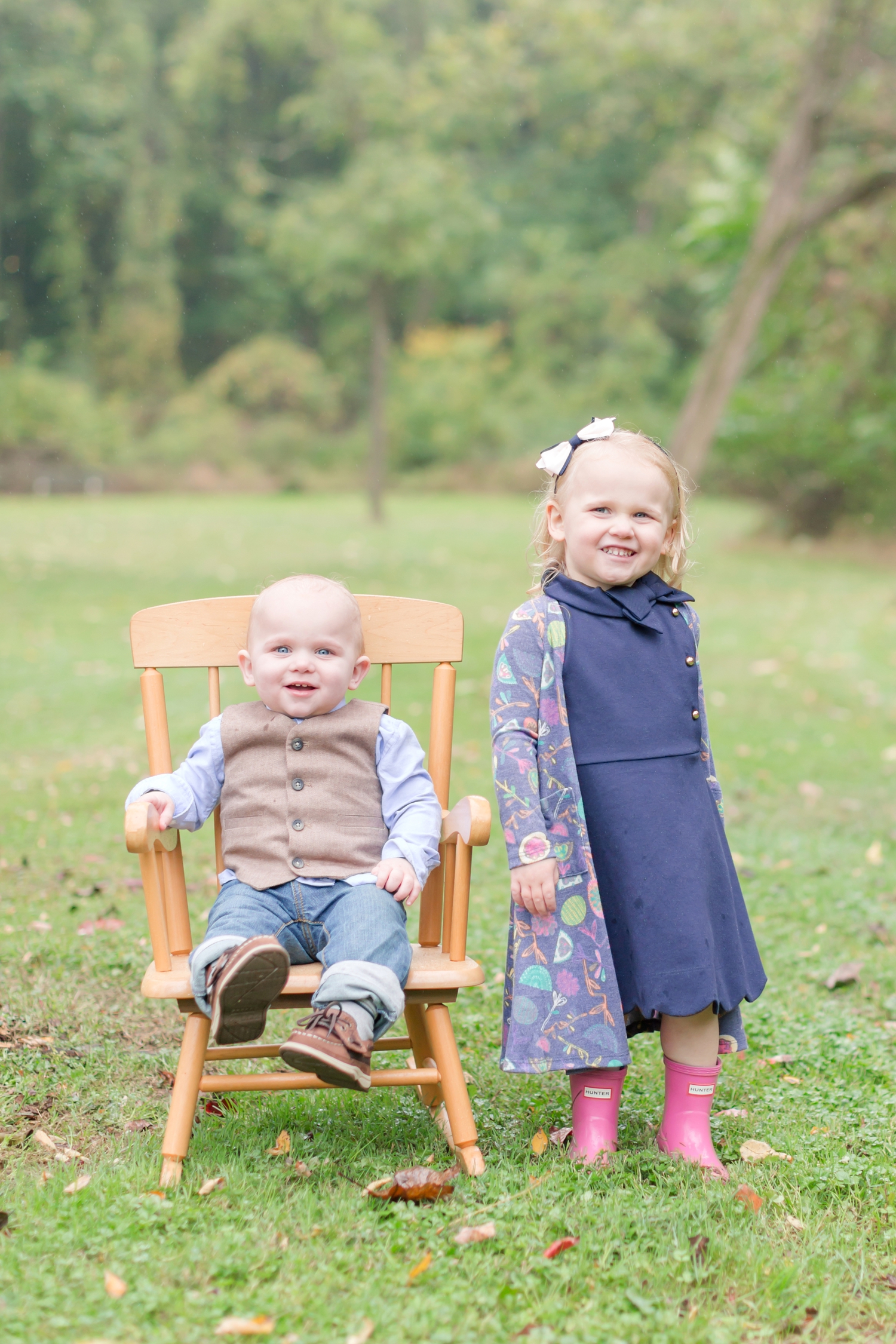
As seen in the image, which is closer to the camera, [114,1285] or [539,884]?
[114,1285]

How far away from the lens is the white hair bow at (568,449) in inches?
119

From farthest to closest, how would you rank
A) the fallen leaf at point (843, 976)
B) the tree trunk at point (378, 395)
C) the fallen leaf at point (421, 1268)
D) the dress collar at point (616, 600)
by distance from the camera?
the tree trunk at point (378, 395) → the fallen leaf at point (843, 976) → the dress collar at point (616, 600) → the fallen leaf at point (421, 1268)

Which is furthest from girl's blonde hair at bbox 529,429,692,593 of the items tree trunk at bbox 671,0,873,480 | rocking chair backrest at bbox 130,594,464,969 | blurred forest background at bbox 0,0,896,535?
blurred forest background at bbox 0,0,896,535

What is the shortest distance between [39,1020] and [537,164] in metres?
36.5

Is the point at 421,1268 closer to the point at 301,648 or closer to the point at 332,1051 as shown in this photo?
the point at 332,1051

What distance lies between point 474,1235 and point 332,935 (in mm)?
659

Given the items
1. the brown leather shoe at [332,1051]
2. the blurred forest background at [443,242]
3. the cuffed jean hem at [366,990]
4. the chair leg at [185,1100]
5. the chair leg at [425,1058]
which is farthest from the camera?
the blurred forest background at [443,242]

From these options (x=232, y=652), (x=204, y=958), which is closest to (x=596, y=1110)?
(x=204, y=958)

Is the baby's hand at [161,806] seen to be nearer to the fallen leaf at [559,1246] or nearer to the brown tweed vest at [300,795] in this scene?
the brown tweed vest at [300,795]

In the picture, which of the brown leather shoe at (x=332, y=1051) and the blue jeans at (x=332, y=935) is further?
the blue jeans at (x=332, y=935)

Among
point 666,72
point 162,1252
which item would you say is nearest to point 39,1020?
point 162,1252

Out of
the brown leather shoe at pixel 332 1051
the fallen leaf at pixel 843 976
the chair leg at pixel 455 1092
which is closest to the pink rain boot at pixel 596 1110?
the chair leg at pixel 455 1092

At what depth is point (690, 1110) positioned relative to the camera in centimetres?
293

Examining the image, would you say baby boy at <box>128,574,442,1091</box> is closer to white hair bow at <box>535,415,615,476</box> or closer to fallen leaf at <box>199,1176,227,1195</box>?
fallen leaf at <box>199,1176,227,1195</box>
